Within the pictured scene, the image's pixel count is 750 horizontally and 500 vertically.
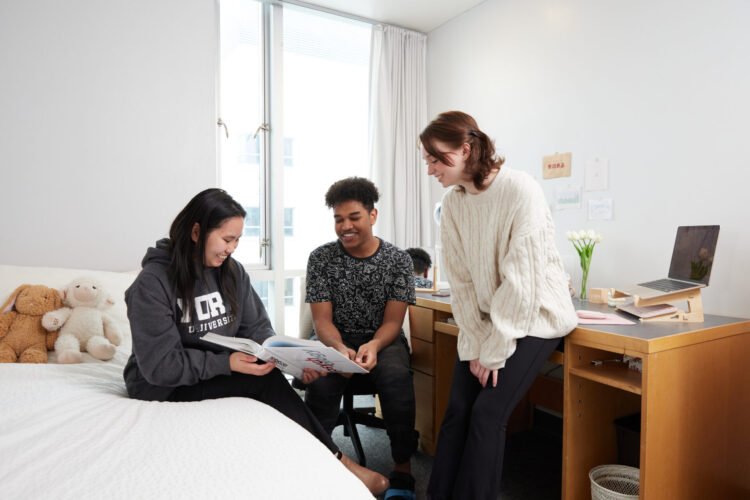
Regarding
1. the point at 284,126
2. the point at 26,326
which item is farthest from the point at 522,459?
the point at 284,126

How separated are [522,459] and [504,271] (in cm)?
111

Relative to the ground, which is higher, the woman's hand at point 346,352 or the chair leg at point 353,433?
the woman's hand at point 346,352

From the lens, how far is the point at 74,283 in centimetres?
196

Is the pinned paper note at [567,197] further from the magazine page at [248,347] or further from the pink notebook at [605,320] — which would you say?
the magazine page at [248,347]

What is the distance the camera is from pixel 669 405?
55.6 inches

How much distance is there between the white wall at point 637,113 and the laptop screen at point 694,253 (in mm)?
170

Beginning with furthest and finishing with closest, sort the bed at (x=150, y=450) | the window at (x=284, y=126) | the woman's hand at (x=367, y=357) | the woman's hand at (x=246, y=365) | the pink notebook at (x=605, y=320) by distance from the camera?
1. the window at (x=284, y=126)
2. the woman's hand at (x=367, y=357)
3. the pink notebook at (x=605, y=320)
4. the woman's hand at (x=246, y=365)
5. the bed at (x=150, y=450)

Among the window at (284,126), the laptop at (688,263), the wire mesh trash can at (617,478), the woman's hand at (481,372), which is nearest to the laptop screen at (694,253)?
the laptop at (688,263)

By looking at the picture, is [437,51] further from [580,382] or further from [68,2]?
[580,382]

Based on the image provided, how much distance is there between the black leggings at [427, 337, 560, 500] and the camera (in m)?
1.42

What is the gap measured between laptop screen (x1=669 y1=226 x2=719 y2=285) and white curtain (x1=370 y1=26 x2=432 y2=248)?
1777 mm

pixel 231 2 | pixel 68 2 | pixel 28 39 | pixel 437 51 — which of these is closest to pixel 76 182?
pixel 28 39

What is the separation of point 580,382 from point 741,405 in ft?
1.76

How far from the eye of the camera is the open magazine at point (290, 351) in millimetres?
1316
